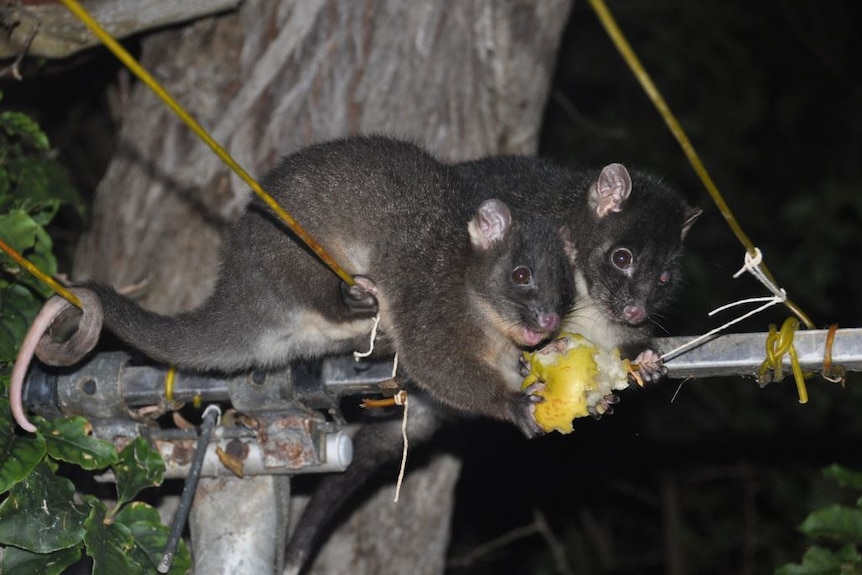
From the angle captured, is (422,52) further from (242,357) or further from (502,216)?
(242,357)

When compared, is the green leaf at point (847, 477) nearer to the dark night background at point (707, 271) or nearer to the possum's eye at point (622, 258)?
the possum's eye at point (622, 258)

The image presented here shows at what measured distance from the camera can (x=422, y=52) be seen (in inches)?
187

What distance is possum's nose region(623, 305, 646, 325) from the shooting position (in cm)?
355

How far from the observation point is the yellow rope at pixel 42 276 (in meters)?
2.79

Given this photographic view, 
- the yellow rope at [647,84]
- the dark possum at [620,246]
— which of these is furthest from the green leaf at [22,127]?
the yellow rope at [647,84]

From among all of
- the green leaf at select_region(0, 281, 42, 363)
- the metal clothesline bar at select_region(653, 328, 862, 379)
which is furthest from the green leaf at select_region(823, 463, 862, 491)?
the green leaf at select_region(0, 281, 42, 363)

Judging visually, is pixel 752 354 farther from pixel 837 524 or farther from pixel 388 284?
pixel 388 284

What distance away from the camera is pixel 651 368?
306 cm

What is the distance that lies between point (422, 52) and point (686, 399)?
390cm

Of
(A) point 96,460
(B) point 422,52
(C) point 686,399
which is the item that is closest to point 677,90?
(C) point 686,399

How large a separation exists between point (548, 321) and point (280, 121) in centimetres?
181

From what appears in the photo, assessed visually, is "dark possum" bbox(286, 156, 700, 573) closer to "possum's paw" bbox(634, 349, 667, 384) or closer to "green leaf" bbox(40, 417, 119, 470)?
"possum's paw" bbox(634, 349, 667, 384)

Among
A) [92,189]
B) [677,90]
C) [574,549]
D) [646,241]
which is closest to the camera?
[646,241]

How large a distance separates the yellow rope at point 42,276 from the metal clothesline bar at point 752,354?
5.55 ft
